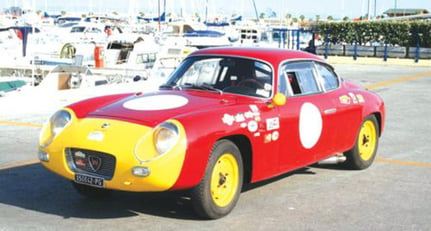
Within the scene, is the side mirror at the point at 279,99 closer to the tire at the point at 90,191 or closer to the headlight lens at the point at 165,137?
the headlight lens at the point at 165,137

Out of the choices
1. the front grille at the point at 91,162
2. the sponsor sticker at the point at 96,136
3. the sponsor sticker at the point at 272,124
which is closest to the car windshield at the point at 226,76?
the sponsor sticker at the point at 272,124

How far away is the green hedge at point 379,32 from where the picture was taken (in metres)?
33.2

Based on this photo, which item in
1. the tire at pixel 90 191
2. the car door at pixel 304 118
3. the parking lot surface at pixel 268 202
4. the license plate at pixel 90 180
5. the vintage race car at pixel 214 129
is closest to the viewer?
the vintage race car at pixel 214 129

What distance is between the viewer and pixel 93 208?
670cm

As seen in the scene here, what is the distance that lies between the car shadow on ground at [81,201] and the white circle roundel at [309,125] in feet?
2.54

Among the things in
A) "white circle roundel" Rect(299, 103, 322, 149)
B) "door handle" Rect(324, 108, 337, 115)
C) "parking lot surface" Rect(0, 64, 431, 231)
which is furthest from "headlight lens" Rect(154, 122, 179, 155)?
"door handle" Rect(324, 108, 337, 115)

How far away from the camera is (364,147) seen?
28.6 ft

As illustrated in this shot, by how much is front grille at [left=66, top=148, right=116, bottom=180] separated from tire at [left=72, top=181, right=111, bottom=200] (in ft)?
2.47

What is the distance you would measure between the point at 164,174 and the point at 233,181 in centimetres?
93

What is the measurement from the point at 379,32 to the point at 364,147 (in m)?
27.6

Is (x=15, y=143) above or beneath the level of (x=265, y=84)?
beneath

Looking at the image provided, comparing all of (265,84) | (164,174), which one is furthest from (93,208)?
(265,84)

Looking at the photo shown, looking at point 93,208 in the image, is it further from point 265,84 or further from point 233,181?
point 265,84

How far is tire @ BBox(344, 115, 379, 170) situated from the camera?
848cm
